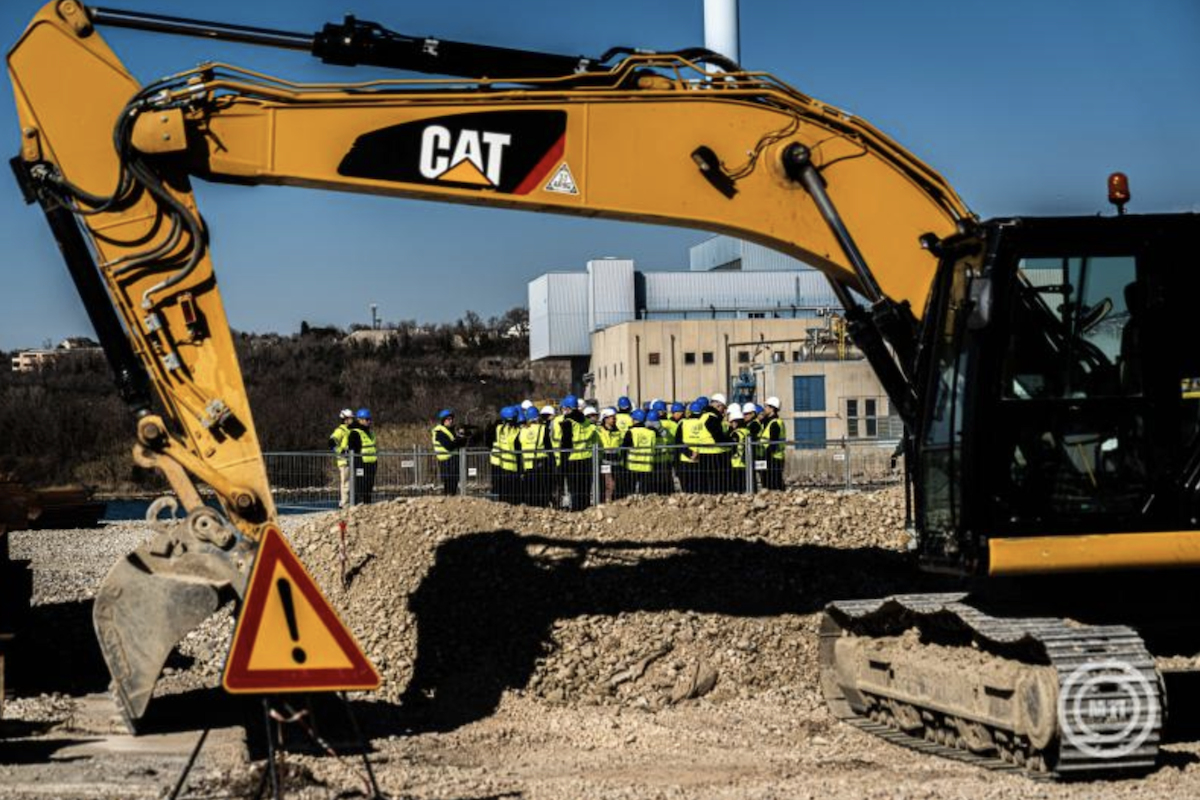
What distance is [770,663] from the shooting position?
41.5 feet

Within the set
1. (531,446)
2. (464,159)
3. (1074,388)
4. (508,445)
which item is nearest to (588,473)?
(531,446)

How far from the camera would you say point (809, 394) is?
3578cm

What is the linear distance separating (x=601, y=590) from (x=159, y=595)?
480 cm

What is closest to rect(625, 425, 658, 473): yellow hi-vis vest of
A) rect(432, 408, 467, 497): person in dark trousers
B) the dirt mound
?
rect(432, 408, 467, 497): person in dark trousers

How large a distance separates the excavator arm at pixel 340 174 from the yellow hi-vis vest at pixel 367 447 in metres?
10.7

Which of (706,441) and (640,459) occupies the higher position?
(706,441)

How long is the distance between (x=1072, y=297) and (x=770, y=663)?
4467mm

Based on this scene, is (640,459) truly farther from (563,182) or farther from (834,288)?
(563,182)

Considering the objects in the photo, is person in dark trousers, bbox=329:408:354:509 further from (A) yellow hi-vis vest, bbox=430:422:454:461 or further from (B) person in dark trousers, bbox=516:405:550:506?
(B) person in dark trousers, bbox=516:405:550:506

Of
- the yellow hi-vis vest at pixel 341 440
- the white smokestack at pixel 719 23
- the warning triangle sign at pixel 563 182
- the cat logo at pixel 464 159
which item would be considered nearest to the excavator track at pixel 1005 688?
the warning triangle sign at pixel 563 182

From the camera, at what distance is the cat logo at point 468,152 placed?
10.2m

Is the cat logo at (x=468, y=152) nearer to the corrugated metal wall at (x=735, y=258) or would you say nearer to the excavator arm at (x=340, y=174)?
the excavator arm at (x=340, y=174)

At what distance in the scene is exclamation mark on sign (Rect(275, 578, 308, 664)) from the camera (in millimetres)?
7586

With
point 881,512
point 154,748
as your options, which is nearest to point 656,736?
point 154,748
